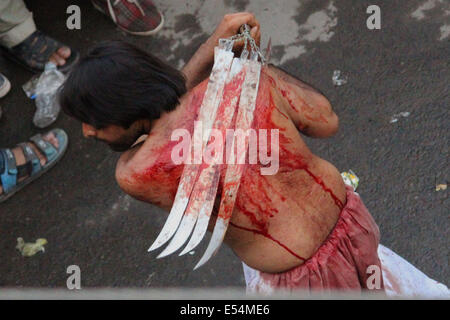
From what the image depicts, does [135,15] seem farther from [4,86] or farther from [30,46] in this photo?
[4,86]

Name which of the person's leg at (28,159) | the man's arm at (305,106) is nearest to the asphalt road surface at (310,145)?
the person's leg at (28,159)

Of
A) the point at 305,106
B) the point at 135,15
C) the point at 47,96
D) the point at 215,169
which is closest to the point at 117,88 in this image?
the point at 215,169

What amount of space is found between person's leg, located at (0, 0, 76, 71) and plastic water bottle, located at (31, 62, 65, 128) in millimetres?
56

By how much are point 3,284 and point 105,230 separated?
62 cm

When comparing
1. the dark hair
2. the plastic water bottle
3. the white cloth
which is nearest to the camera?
the dark hair

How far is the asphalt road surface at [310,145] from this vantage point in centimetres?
282

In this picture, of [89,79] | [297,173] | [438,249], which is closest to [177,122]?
[89,79]

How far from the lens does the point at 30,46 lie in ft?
11.3

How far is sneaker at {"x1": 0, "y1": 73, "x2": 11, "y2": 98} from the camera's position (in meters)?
3.39

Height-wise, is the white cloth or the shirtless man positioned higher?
the shirtless man

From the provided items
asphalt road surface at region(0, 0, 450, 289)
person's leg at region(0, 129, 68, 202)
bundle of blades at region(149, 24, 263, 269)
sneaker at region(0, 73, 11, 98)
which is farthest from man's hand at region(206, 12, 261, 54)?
sneaker at region(0, 73, 11, 98)

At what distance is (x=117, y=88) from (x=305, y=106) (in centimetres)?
66

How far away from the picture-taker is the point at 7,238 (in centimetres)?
298

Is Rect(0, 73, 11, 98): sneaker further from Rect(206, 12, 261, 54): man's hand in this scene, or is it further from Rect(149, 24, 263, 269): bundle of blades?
Rect(149, 24, 263, 269): bundle of blades
